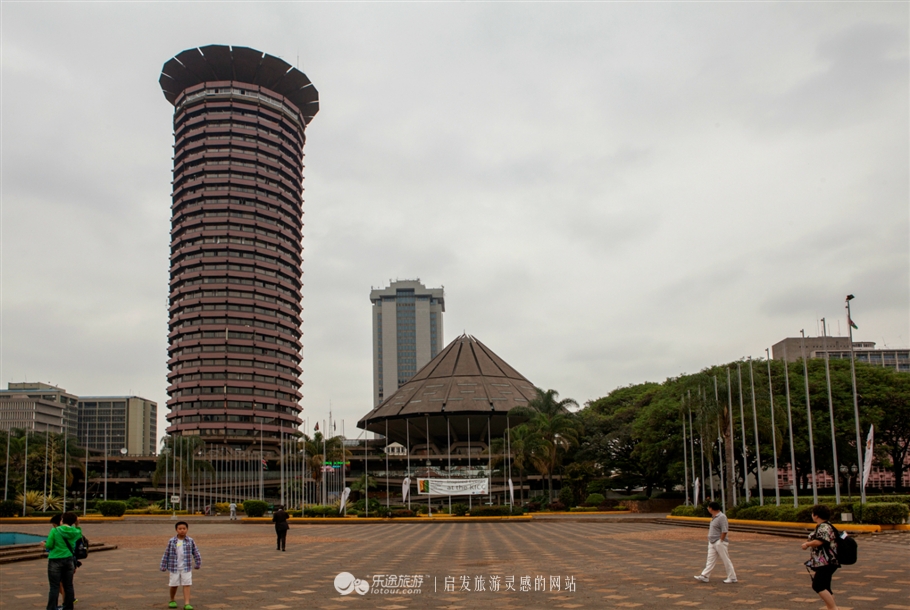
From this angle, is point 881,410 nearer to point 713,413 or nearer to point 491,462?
point 713,413

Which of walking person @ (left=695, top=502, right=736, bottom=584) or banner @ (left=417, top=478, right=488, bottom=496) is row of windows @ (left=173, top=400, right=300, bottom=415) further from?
walking person @ (left=695, top=502, right=736, bottom=584)

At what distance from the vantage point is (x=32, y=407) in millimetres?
173750

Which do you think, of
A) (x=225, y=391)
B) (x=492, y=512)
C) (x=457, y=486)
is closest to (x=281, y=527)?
(x=457, y=486)

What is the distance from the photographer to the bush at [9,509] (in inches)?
2162

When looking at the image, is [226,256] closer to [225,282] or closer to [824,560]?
[225,282]

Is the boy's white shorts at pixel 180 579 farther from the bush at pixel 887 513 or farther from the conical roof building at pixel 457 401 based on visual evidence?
the conical roof building at pixel 457 401

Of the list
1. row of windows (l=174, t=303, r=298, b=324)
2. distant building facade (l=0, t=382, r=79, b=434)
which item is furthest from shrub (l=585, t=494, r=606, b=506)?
distant building facade (l=0, t=382, r=79, b=434)

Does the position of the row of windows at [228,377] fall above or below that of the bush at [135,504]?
above

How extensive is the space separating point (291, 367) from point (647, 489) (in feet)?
195

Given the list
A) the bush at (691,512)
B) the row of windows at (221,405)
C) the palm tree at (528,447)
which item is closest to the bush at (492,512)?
the palm tree at (528,447)

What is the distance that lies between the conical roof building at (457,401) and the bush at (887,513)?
59.4 meters

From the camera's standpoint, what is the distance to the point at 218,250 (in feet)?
358

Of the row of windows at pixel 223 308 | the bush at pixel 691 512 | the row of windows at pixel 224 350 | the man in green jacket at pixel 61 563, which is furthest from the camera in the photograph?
the row of windows at pixel 223 308

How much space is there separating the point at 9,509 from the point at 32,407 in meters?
135
